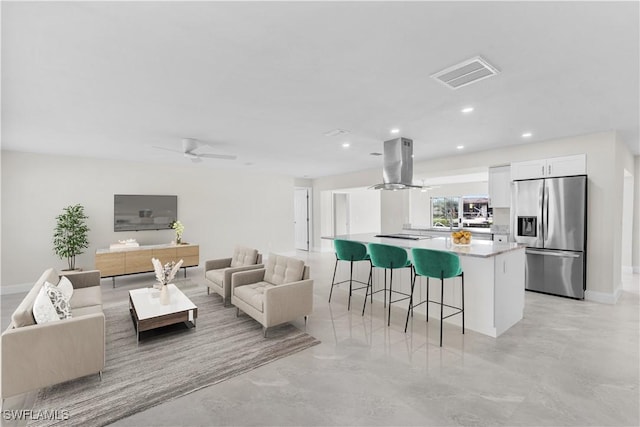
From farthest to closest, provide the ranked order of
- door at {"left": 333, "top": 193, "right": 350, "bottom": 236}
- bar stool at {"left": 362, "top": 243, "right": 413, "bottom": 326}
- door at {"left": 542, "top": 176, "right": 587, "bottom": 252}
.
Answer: door at {"left": 333, "top": 193, "right": 350, "bottom": 236} < door at {"left": 542, "top": 176, "right": 587, "bottom": 252} < bar stool at {"left": 362, "top": 243, "right": 413, "bottom": 326}

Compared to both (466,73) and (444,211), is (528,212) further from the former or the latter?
(444,211)

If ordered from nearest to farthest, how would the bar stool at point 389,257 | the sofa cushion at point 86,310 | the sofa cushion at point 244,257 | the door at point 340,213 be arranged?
the sofa cushion at point 86,310
the bar stool at point 389,257
the sofa cushion at point 244,257
the door at point 340,213

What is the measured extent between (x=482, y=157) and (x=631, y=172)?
3.23 meters

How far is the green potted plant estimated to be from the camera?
5234 millimetres

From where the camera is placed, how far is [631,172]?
230 inches

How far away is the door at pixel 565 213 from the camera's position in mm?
4449

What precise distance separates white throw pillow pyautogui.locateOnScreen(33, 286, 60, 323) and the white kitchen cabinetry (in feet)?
21.7

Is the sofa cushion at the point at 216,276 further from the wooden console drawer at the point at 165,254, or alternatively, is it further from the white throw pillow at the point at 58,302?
the white throw pillow at the point at 58,302

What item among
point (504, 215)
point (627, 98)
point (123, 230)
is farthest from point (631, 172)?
point (123, 230)

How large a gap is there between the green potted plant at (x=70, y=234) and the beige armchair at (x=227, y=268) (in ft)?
8.69

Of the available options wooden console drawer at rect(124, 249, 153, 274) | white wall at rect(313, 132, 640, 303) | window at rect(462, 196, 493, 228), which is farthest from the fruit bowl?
window at rect(462, 196, 493, 228)

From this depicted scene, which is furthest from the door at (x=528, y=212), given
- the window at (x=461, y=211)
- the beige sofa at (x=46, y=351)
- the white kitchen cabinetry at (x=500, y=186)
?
the beige sofa at (x=46, y=351)

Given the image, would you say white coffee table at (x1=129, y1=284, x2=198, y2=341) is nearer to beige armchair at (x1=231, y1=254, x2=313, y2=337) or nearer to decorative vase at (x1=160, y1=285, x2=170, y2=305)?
decorative vase at (x1=160, y1=285, x2=170, y2=305)

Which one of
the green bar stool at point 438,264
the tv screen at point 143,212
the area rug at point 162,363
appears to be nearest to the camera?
the area rug at point 162,363
